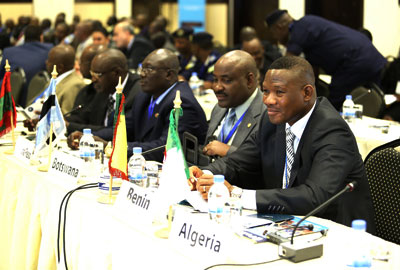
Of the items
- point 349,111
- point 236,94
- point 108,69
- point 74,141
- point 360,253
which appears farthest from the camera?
point 349,111

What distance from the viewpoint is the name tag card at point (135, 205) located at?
91.5 inches

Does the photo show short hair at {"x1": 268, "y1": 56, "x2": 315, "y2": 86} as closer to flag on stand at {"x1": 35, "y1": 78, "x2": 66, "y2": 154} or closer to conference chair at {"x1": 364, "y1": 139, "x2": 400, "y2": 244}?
conference chair at {"x1": 364, "y1": 139, "x2": 400, "y2": 244}

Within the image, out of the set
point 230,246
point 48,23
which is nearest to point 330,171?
point 230,246

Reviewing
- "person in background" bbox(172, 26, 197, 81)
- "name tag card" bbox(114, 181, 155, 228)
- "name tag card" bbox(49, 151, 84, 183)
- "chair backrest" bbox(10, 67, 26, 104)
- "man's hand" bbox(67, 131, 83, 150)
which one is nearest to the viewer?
"name tag card" bbox(114, 181, 155, 228)

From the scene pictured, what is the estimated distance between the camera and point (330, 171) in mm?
2447

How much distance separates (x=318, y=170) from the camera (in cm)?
246

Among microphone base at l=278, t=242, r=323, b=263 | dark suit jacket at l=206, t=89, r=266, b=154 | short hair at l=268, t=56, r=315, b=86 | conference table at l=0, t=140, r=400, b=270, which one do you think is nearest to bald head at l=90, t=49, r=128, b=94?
conference table at l=0, t=140, r=400, b=270

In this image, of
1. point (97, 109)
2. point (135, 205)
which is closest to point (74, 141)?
point (97, 109)

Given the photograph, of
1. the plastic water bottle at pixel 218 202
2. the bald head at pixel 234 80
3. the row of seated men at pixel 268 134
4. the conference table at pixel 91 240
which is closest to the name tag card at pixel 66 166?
the conference table at pixel 91 240

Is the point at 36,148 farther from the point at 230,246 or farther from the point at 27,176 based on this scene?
the point at 230,246

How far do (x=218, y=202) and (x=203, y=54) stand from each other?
5.77 m

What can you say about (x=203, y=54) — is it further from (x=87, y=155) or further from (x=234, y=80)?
(x=87, y=155)

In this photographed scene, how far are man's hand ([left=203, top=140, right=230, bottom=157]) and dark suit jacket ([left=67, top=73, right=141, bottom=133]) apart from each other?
1219 millimetres

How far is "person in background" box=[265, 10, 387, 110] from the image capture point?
6.01m
